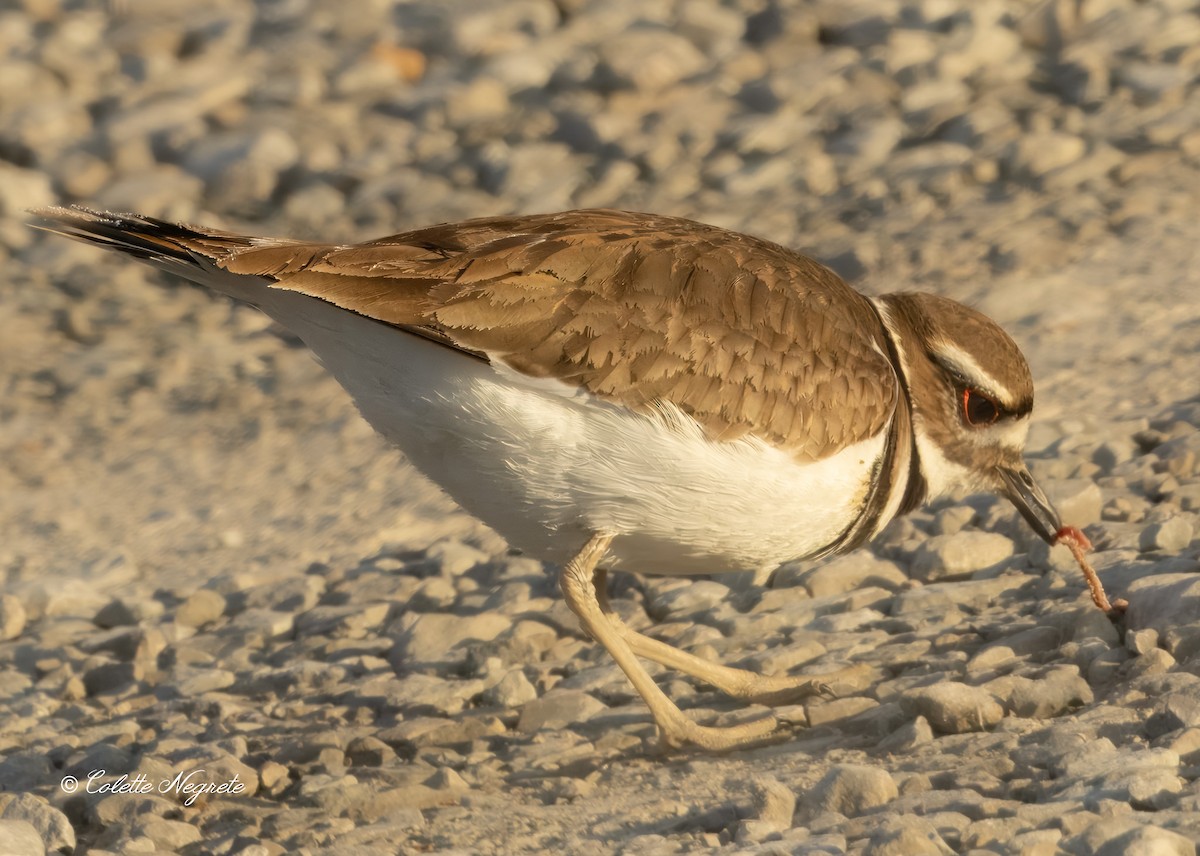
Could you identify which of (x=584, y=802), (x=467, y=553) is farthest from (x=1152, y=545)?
(x=467, y=553)

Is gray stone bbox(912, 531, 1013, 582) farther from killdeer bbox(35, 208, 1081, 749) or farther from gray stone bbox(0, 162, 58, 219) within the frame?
gray stone bbox(0, 162, 58, 219)

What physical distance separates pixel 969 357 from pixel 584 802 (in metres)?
2.20

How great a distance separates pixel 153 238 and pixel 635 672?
2.16m

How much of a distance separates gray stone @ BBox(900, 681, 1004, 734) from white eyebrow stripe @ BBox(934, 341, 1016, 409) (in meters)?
1.31

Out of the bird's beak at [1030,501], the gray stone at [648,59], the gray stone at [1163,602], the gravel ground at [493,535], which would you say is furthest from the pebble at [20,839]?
the gray stone at [648,59]

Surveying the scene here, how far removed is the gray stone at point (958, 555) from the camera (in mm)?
6051

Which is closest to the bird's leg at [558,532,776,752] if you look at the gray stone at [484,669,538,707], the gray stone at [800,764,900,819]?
the gray stone at [484,669,538,707]

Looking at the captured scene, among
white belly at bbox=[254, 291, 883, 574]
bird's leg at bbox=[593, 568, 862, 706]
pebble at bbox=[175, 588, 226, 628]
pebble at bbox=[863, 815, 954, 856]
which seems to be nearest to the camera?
pebble at bbox=[863, 815, 954, 856]

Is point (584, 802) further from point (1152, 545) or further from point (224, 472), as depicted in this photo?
point (224, 472)

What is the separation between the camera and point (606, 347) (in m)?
5.04

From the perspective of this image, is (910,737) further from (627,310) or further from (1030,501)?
(627,310)

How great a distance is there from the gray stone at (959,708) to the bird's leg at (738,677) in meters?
0.52

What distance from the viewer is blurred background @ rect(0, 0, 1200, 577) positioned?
7887 millimetres

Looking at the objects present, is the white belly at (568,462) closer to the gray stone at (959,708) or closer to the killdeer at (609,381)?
the killdeer at (609,381)
